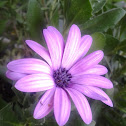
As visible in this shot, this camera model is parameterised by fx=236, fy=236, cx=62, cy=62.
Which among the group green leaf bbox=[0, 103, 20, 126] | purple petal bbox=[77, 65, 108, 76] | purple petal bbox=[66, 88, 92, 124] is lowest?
green leaf bbox=[0, 103, 20, 126]

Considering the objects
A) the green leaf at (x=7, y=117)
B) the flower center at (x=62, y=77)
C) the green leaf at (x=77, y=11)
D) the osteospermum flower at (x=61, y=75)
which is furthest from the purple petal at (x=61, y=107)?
the green leaf at (x=77, y=11)

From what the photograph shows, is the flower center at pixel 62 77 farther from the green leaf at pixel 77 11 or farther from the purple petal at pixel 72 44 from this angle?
the green leaf at pixel 77 11

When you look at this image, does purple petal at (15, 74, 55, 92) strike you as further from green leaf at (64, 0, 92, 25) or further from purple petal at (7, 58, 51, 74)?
green leaf at (64, 0, 92, 25)

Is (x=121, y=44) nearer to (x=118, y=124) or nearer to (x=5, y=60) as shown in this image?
(x=118, y=124)

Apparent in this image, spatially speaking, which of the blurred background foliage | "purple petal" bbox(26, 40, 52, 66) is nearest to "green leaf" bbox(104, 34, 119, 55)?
the blurred background foliage

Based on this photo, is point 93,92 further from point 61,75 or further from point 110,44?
point 110,44
